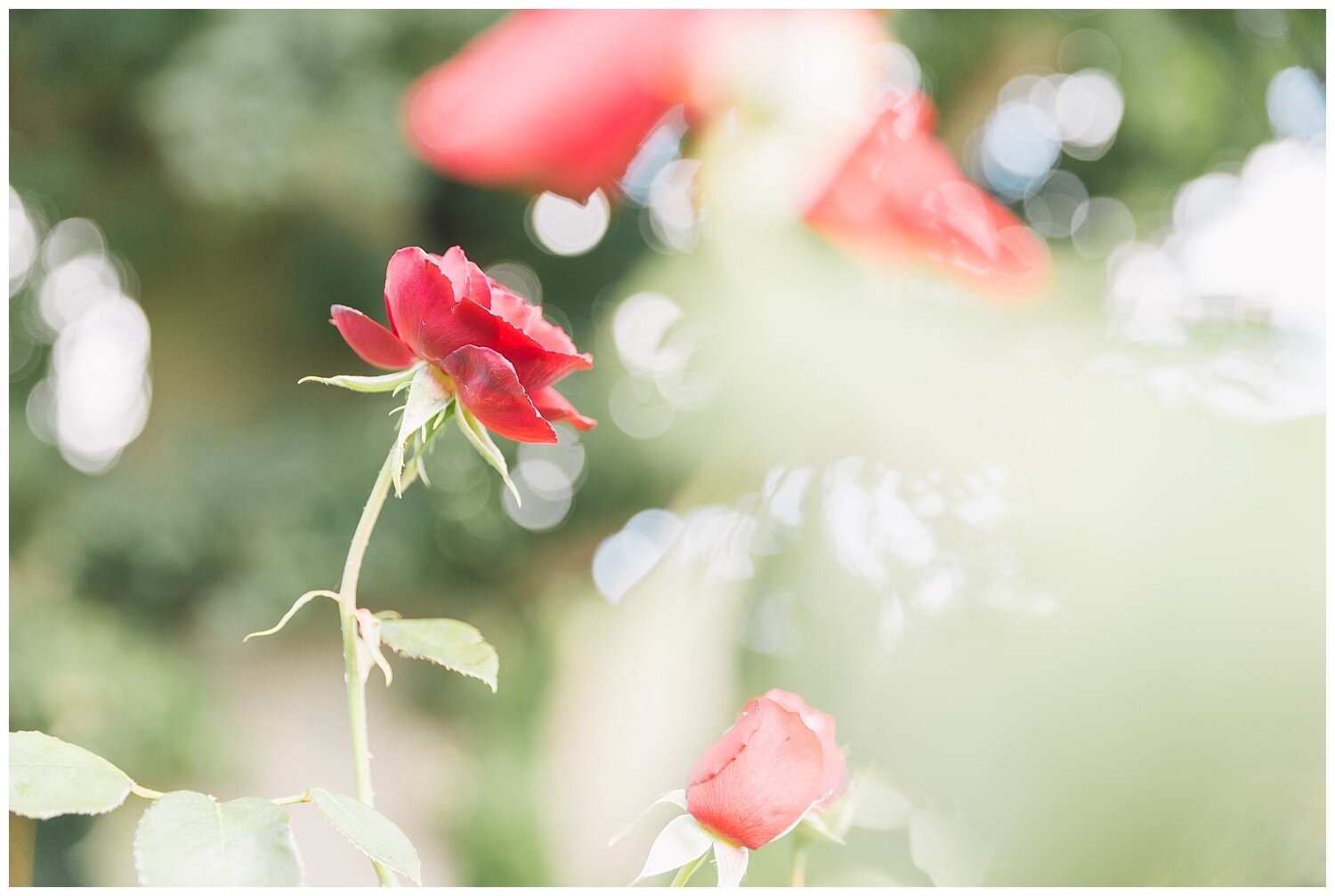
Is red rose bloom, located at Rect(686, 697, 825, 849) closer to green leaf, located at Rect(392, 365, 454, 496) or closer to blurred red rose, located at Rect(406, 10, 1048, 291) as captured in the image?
green leaf, located at Rect(392, 365, 454, 496)

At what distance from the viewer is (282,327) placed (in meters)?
1.00

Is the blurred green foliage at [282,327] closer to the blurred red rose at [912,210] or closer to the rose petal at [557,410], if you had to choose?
the blurred red rose at [912,210]

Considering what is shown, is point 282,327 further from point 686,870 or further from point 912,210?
point 686,870

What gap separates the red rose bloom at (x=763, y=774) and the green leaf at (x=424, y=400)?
0.06 meters

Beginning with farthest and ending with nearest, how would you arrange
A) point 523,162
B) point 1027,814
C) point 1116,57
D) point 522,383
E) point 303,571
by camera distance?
point 303,571
point 1116,57
point 523,162
point 1027,814
point 522,383

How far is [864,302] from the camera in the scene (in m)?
0.44

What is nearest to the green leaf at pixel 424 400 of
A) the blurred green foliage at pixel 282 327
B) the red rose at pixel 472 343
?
the red rose at pixel 472 343

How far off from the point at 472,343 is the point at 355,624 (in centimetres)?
4

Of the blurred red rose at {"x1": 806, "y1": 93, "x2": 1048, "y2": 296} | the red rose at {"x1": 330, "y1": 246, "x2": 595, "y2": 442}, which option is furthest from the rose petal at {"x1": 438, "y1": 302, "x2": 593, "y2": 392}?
the blurred red rose at {"x1": 806, "y1": 93, "x2": 1048, "y2": 296}

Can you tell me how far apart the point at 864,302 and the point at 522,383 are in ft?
1.06

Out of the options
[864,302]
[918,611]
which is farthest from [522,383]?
[864,302]

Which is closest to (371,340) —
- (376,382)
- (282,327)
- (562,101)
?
(376,382)

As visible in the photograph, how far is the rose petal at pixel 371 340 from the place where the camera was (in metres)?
0.15

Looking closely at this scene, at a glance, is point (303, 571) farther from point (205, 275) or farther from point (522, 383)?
point (522, 383)
